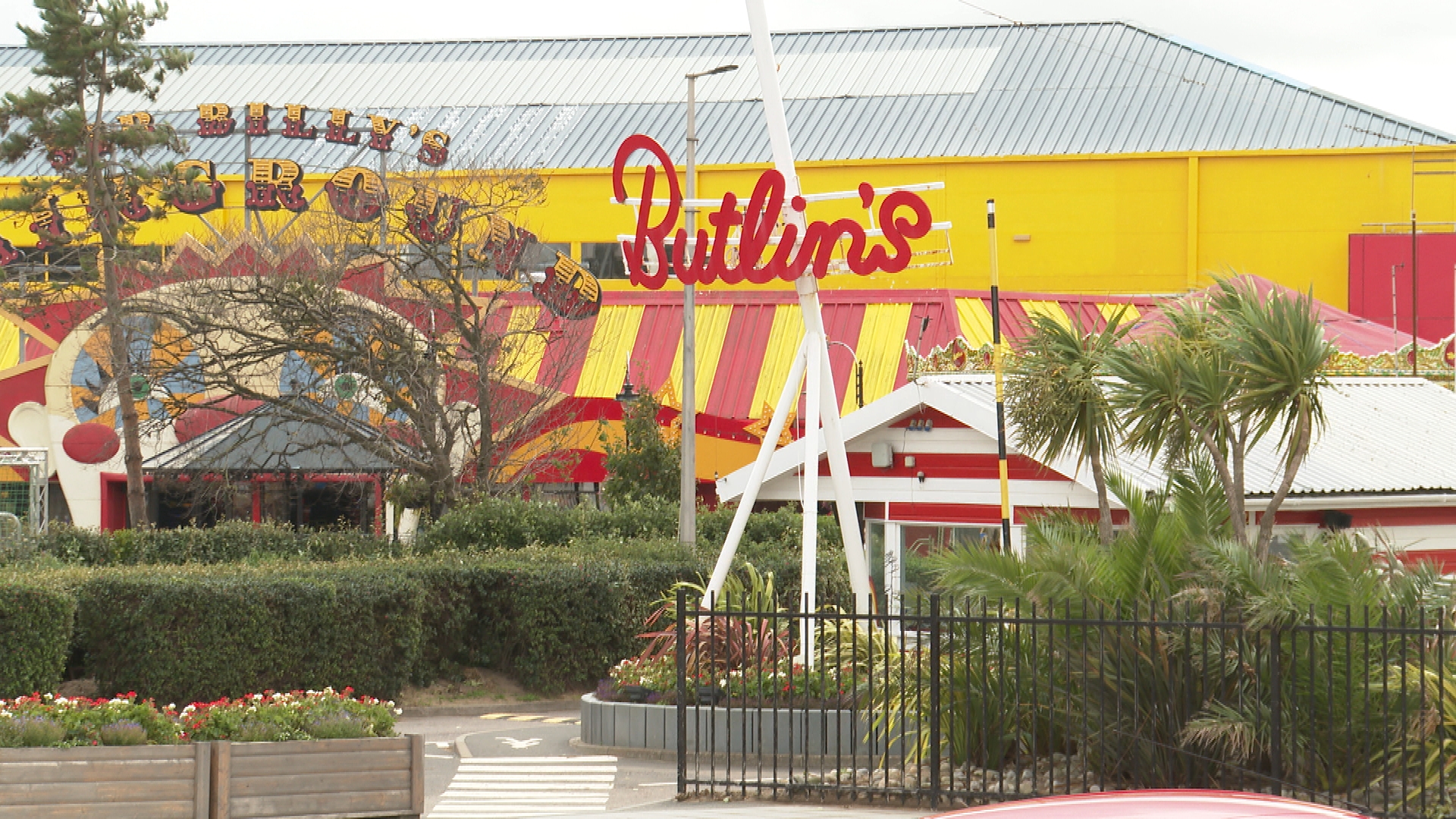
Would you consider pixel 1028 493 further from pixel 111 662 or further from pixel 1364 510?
pixel 111 662

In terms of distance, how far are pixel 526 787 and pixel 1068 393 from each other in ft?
18.4

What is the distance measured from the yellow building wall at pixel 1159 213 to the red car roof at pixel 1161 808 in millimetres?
38554

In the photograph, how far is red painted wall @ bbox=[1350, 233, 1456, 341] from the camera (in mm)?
43156

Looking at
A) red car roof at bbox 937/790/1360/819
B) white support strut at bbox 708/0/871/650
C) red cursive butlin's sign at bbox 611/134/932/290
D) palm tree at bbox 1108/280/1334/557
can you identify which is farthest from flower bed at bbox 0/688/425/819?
red car roof at bbox 937/790/1360/819

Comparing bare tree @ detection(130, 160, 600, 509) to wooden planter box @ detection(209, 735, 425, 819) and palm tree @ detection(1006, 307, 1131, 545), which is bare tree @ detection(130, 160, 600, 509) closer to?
palm tree @ detection(1006, 307, 1131, 545)

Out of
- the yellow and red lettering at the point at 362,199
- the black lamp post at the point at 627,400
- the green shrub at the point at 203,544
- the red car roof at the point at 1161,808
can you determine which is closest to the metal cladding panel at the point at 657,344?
the black lamp post at the point at 627,400

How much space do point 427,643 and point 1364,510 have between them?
1179 centimetres

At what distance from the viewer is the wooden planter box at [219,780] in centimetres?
1012

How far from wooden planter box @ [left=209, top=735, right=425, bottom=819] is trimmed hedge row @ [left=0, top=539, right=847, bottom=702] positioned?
6173 mm

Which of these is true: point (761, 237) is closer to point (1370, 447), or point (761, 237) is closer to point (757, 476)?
point (757, 476)

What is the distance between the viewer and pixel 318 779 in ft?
35.7

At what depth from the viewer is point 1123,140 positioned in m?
48.2

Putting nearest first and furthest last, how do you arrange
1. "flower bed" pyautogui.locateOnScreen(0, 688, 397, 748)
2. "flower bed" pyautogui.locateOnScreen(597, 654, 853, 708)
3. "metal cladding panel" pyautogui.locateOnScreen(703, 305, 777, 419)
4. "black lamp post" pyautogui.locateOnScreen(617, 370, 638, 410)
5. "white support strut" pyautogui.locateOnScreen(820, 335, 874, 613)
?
→ "flower bed" pyautogui.locateOnScreen(0, 688, 397, 748) → "flower bed" pyautogui.locateOnScreen(597, 654, 853, 708) → "white support strut" pyautogui.locateOnScreen(820, 335, 874, 613) → "black lamp post" pyautogui.locateOnScreen(617, 370, 638, 410) → "metal cladding panel" pyautogui.locateOnScreen(703, 305, 777, 419)

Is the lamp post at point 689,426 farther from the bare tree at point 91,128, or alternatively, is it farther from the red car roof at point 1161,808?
the red car roof at point 1161,808
